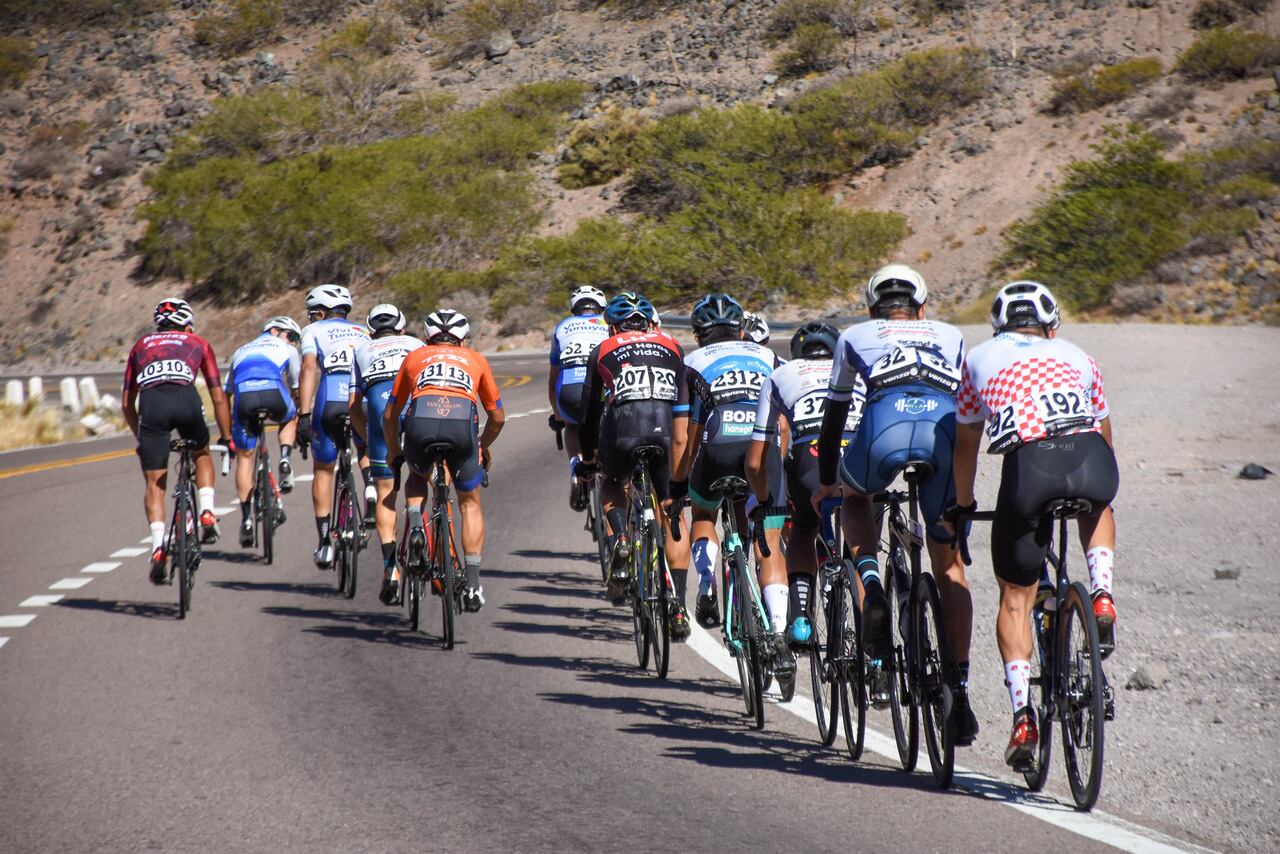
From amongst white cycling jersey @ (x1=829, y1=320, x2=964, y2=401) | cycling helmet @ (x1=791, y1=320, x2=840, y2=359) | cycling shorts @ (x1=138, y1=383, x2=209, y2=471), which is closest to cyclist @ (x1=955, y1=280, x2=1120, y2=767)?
white cycling jersey @ (x1=829, y1=320, x2=964, y2=401)

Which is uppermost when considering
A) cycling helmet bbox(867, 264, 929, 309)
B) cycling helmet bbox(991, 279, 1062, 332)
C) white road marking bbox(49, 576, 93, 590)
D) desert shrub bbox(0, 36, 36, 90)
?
desert shrub bbox(0, 36, 36, 90)

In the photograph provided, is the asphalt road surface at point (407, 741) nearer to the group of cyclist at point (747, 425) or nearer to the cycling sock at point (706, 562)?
the group of cyclist at point (747, 425)

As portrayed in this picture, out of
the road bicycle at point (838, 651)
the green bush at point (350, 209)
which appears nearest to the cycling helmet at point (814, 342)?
the road bicycle at point (838, 651)

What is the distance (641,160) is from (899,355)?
208ft

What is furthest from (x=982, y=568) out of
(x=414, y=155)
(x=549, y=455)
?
(x=414, y=155)

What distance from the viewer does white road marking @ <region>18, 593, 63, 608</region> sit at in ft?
38.5

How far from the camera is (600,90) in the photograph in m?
79.4

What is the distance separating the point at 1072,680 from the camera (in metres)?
5.90

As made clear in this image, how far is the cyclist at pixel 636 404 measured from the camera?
940 cm

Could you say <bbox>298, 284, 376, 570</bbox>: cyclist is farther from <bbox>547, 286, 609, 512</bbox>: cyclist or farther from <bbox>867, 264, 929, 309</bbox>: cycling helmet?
<bbox>867, 264, 929, 309</bbox>: cycling helmet

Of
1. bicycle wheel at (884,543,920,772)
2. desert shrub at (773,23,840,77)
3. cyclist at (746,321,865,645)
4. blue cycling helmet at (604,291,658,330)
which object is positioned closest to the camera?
bicycle wheel at (884,543,920,772)

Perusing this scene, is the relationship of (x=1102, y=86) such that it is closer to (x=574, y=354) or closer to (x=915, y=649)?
(x=574, y=354)

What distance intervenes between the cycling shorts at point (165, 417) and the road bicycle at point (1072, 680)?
→ 7313 millimetres

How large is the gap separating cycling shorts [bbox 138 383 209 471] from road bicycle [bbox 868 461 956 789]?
6600 mm
